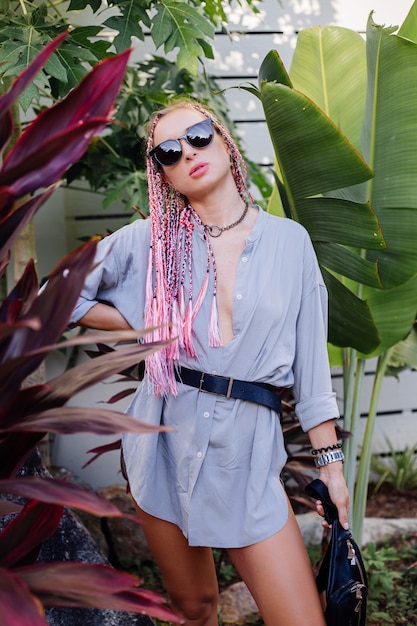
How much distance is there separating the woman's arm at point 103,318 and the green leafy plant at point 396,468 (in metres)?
3.04

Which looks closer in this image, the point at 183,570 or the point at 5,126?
the point at 5,126

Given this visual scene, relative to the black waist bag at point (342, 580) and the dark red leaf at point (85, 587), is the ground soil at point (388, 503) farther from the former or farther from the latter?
the dark red leaf at point (85, 587)

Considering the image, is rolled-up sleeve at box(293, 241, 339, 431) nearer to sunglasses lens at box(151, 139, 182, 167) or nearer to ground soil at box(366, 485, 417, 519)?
sunglasses lens at box(151, 139, 182, 167)

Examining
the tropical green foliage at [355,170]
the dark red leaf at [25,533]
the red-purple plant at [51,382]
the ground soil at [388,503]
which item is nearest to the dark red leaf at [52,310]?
the red-purple plant at [51,382]

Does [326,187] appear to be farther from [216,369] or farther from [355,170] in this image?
[216,369]

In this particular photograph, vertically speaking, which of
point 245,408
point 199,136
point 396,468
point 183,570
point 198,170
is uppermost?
point 199,136

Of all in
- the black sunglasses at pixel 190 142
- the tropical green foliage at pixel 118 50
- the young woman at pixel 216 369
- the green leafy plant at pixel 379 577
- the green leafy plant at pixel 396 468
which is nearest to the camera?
the young woman at pixel 216 369

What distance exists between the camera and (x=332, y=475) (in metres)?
2.13

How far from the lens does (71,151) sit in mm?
1072

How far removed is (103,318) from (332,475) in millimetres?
825

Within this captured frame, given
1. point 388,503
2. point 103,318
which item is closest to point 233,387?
point 103,318

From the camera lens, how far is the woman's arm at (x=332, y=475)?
2.12 metres

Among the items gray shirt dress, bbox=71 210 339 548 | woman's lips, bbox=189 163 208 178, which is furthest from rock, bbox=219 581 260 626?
woman's lips, bbox=189 163 208 178

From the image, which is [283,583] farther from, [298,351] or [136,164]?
[136,164]
